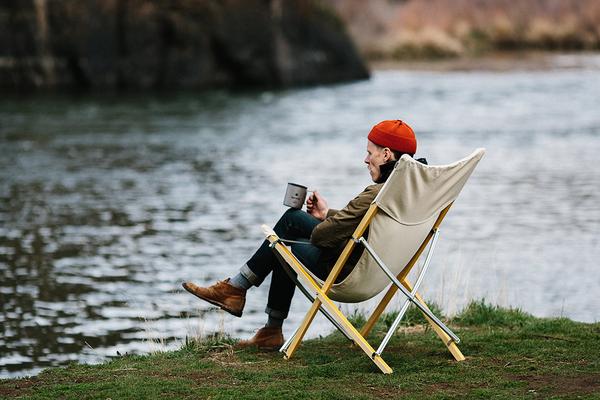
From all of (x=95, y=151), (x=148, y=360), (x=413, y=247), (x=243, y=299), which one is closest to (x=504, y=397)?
(x=413, y=247)

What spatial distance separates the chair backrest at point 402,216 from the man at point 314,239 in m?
0.15

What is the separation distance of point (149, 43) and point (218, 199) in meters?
22.8

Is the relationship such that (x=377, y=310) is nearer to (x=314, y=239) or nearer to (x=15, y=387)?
(x=314, y=239)

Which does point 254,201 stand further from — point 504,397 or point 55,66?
point 55,66

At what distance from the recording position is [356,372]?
653 cm

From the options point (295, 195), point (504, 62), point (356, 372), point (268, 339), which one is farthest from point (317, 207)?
point (504, 62)

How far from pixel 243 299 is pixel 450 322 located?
1.89 meters

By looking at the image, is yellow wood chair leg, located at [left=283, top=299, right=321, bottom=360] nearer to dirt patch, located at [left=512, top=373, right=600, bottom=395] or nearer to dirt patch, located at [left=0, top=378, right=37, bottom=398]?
dirt patch, located at [left=512, top=373, right=600, bottom=395]

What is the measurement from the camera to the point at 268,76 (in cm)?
4094

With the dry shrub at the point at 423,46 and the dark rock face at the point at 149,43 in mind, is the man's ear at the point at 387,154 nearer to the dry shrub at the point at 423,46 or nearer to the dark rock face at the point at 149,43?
the dark rock face at the point at 149,43

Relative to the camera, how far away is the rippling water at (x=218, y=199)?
33.4ft

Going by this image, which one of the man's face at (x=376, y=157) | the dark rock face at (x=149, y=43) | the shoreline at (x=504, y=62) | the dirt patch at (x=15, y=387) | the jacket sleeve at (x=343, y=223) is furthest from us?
the shoreline at (x=504, y=62)

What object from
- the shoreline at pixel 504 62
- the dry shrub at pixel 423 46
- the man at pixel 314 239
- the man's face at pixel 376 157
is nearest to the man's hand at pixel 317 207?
the man at pixel 314 239

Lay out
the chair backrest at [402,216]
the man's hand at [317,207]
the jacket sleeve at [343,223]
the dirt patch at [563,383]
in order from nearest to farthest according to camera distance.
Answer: the dirt patch at [563,383] < the chair backrest at [402,216] < the jacket sleeve at [343,223] < the man's hand at [317,207]
